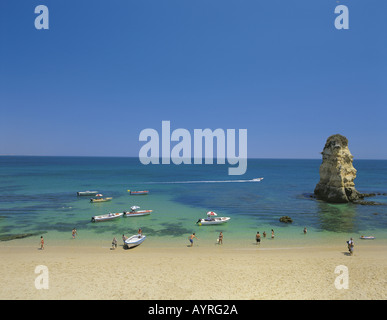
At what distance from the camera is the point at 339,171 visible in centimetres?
4850

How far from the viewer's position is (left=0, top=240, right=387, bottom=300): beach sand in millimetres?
14781

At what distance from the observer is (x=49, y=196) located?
55094 millimetres

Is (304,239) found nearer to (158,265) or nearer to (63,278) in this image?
(158,265)

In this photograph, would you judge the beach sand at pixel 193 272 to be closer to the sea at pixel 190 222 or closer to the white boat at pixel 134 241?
the white boat at pixel 134 241

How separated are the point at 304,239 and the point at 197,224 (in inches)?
547

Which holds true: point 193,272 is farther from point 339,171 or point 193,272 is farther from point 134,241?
point 339,171

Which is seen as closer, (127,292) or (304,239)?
(127,292)

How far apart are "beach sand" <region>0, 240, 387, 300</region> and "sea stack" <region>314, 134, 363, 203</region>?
86.2 feet

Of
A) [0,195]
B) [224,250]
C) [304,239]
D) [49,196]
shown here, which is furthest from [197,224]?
[0,195]

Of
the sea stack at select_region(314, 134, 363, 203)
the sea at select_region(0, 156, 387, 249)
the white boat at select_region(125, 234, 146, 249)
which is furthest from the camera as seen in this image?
the sea stack at select_region(314, 134, 363, 203)

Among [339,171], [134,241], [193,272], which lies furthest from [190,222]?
[339,171]

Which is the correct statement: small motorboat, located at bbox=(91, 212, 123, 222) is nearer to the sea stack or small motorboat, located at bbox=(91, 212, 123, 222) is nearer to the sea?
the sea

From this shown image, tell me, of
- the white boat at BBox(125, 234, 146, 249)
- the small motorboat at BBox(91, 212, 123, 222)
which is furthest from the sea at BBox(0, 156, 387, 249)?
the white boat at BBox(125, 234, 146, 249)
